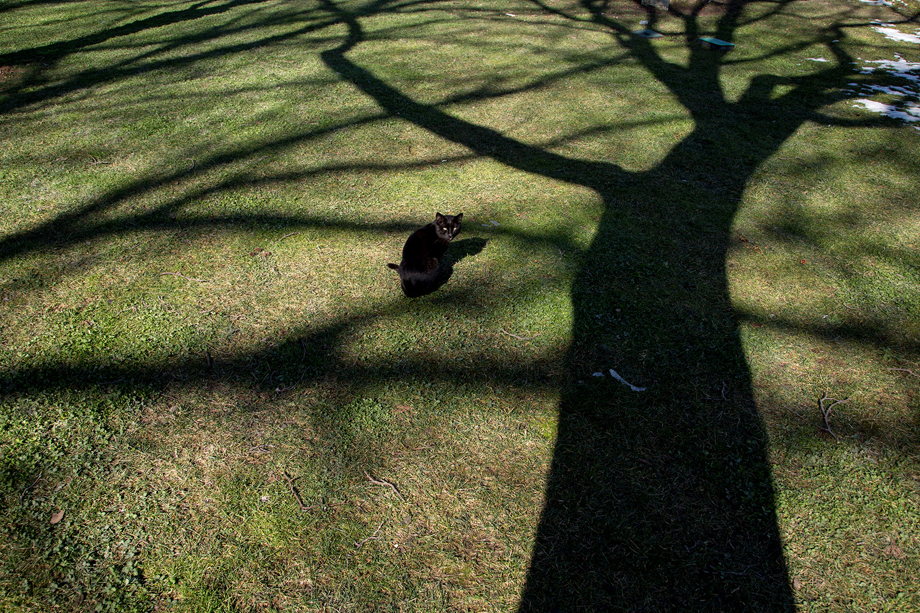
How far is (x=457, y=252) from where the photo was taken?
13.3ft

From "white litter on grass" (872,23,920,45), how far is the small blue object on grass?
119 inches

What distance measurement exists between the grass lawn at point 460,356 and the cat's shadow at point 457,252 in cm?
3

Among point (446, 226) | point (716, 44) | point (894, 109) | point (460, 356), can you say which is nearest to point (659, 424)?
point (460, 356)

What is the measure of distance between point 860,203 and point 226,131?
20.1ft

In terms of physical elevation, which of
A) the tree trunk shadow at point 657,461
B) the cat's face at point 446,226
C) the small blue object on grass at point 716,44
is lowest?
the tree trunk shadow at point 657,461

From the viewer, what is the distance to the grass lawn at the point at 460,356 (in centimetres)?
218

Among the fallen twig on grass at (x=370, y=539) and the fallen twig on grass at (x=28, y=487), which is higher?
the fallen twig on grass at (x=28, y=487)

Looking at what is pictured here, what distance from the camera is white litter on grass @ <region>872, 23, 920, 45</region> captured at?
9.28 meters

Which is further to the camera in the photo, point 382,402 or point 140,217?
point 140,217

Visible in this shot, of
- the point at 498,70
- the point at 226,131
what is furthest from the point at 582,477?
the point at 498,70

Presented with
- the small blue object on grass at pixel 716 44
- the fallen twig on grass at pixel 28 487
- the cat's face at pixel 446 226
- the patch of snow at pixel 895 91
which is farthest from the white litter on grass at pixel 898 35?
the fallen twig on grass at pixel 28 487

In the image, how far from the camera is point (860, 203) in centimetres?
469

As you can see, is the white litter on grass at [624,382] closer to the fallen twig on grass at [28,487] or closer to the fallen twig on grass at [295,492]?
the fallen twig on grass at [295,492]

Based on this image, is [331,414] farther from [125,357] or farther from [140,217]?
[140,217]
